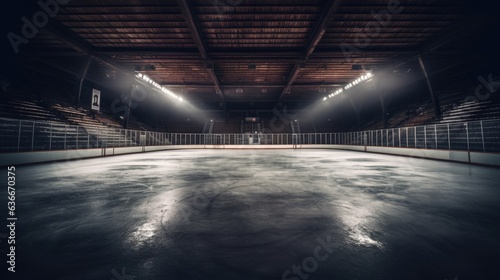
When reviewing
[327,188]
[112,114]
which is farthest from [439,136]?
[112,114]

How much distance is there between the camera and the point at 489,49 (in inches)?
565

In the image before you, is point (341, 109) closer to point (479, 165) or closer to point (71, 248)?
point (479, 165)

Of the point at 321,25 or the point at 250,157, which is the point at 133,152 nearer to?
the point at 250,157

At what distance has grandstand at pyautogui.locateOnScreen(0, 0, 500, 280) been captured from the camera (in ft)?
7.11

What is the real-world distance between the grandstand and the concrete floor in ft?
0.09

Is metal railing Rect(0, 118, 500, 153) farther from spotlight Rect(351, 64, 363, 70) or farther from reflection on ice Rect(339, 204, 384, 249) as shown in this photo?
reflection on ice Rect(339, 204, 384, 249)

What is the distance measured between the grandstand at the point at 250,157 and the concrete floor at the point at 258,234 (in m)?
0.03

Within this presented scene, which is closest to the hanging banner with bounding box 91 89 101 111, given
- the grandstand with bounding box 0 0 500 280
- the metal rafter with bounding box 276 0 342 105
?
the grandstand with bounding box 0 0 500 280

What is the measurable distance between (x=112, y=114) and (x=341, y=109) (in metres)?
33.1

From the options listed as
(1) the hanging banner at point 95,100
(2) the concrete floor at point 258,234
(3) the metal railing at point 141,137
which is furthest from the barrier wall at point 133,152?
(2) the concrete floor at point 258,234

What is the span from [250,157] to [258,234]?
41.0ft

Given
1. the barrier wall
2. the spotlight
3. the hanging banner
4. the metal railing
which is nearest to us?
the barrier wall

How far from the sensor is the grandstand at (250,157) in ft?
7.11

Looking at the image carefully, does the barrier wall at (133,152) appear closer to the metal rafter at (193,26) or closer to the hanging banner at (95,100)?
the hanging banner at (95,100)
